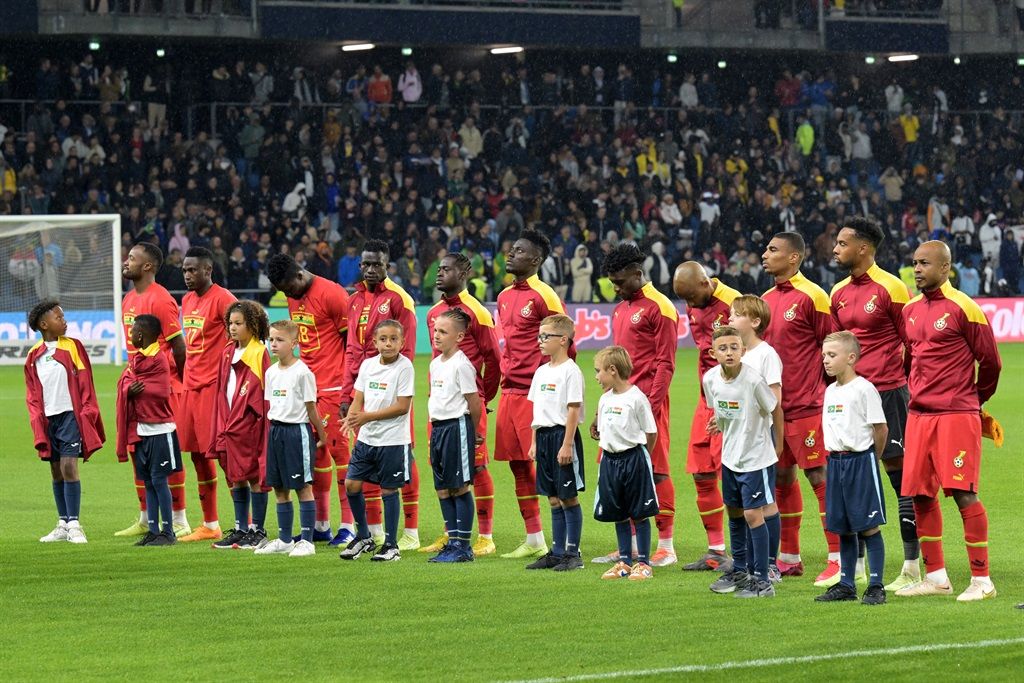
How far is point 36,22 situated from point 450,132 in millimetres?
9117

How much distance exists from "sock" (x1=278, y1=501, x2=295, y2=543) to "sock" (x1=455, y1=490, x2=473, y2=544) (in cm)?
117

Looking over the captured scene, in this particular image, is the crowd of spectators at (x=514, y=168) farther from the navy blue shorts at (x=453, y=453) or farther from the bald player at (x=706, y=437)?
the bald player at (x=706, y=437)

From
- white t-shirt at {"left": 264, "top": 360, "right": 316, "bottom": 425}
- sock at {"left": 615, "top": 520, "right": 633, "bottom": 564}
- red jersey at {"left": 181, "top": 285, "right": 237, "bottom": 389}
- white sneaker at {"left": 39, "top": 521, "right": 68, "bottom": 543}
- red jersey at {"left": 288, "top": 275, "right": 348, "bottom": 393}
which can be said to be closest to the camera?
sock at {"left": 615, "top": 520, "right": 633, "bottom": 564}

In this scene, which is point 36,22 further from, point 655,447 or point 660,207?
point 655,447

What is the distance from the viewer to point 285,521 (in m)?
10.8

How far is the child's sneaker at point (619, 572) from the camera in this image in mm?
9539

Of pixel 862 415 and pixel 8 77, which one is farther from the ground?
pixel 8 77

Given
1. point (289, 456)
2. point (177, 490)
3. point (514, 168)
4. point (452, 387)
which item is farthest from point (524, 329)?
point (514, 168)

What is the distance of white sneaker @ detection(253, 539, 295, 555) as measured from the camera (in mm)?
10703

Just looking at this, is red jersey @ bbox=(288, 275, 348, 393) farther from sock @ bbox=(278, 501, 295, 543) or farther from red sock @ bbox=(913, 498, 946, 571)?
red sock @ bbox=(913, 498, 946, 571)

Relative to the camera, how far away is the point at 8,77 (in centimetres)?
3428

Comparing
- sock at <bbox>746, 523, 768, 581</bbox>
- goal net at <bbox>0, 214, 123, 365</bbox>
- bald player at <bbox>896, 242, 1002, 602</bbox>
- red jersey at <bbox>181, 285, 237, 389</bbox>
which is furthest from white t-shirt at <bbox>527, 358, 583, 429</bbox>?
goal net at <bbox>0, 214, 123, 365</bbox>

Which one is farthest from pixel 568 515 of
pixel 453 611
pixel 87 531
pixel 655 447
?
pixel 87 531

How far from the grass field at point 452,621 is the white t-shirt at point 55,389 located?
3.11 feet
